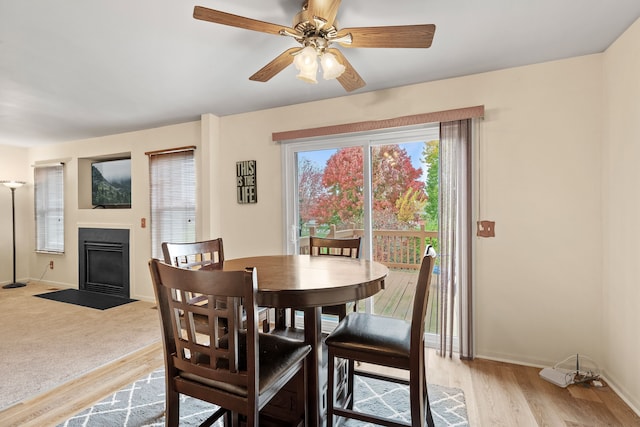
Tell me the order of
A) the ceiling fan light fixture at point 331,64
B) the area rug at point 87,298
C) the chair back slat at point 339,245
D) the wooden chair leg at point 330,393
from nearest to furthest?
the wooden chair leg at point 330,393 → the ceiling fan light fixture at point 331,64 → the chair back slat at point 339,245 → the area rug at point 87,298

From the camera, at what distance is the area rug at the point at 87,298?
4.09m

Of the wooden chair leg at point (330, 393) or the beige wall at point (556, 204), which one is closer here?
the wooden chair leg at point (330, 393)

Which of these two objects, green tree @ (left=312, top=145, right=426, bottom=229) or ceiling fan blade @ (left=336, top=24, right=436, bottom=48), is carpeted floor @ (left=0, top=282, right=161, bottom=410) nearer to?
green tree @ (left=312, top=145, right=426, bottom=229)

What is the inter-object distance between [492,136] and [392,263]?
1.45 meters

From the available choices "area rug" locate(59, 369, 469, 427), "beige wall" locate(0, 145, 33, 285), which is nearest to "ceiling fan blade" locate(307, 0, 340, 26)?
"area rug" locate(59, 369, 469, 427)

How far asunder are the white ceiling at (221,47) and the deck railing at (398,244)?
133 cm

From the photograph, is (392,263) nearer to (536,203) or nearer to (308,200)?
(308,200)

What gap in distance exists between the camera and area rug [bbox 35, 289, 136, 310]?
4086 mm

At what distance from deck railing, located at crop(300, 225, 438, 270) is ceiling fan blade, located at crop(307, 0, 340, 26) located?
1.95 m

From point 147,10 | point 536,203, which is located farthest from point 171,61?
point 536,203

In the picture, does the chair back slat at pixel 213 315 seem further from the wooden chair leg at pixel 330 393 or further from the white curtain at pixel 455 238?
the white curtain at pixel 455 238

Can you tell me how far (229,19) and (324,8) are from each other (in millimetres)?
433

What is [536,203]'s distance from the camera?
2.42 metres

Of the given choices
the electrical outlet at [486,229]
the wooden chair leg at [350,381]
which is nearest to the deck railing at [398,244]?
the electrical outlet at [486,229]
